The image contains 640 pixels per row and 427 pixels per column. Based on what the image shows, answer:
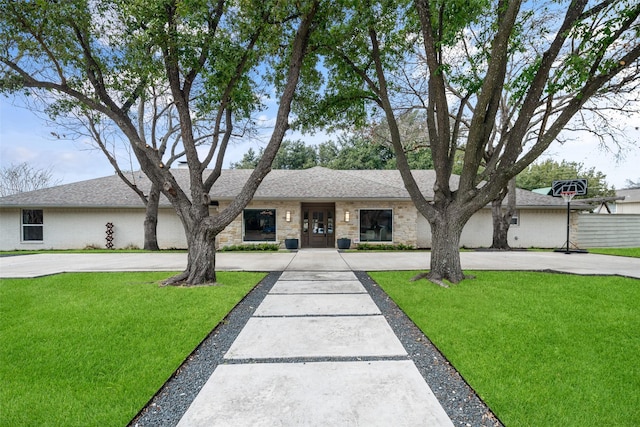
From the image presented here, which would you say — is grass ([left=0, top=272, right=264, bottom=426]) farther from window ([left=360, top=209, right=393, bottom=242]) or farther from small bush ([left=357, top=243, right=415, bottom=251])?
window ([left=360, top=209, right=393, bottom=242])

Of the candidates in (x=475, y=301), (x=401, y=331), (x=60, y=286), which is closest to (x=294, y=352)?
(x=401, y=331)

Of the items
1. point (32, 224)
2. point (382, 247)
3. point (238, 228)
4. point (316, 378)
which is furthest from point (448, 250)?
point (32, 224)

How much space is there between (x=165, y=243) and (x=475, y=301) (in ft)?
46.2

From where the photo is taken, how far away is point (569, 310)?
4.75 meters

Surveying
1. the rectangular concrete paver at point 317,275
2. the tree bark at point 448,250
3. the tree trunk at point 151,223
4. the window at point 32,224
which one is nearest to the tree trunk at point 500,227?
the tree bark at point 448,250

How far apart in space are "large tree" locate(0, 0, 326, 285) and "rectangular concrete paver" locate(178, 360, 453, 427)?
4346 mm

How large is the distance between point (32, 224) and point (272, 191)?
11553mm

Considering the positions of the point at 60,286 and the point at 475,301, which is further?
the point at 60,286

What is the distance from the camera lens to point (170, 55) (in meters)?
6.29

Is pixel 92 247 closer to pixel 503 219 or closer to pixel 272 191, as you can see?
pixel 272 191

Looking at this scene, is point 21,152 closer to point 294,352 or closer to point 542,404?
point 294,352

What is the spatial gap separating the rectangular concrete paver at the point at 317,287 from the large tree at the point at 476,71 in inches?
73.7

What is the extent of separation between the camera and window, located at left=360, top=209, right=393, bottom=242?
552 inches

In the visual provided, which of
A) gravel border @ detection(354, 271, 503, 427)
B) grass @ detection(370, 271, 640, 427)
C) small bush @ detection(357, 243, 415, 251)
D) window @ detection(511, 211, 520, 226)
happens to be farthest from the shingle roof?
gravel border @ detection(354, 271, 503, 427)
